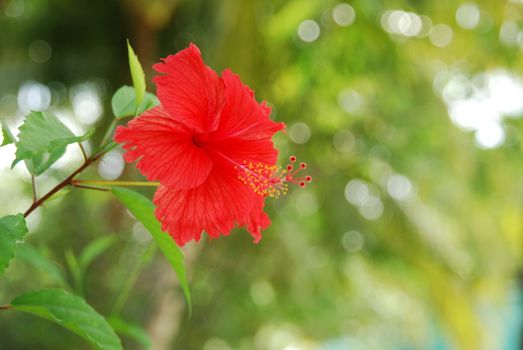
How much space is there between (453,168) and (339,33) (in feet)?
3.87

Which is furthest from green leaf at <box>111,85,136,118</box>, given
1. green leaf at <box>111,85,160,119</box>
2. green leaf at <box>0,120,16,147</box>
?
green leaf at <box>0,120,16,147</box>

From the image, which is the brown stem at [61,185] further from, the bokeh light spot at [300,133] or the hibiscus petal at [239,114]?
the bokeh light spot at [300,133]

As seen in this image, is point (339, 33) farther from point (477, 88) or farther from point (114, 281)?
point (114, 281)

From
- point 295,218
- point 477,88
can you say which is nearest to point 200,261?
point 295,218

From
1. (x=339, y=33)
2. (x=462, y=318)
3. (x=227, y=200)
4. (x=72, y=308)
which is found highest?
(x=339, y=33)

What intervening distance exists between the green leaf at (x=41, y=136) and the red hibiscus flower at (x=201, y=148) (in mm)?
39

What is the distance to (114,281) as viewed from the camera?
3.19 metres

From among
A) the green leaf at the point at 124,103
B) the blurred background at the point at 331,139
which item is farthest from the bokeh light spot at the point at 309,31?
the green leaf at the point at 124,103

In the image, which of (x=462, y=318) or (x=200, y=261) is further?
(x=462, y=318)

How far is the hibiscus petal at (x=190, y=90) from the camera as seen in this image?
0.54 meters

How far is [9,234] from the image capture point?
0.50 m

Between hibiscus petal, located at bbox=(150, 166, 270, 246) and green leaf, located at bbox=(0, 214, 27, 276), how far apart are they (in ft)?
0.33

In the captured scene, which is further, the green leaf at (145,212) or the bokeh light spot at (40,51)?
the bokeh light spot at (40,51)

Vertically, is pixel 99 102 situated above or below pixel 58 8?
below
